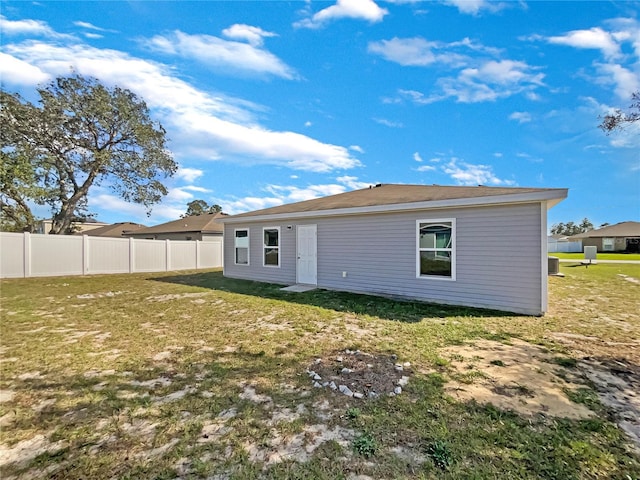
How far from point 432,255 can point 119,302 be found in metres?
8.02

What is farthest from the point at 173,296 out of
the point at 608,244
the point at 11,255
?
the point at 608,244

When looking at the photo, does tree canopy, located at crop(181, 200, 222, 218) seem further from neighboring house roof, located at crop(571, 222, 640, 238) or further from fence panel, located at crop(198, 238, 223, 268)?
neighboring house roof, located at crop(571, 222, 640, 238)

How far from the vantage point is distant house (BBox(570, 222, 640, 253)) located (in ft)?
113

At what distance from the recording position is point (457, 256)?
742 centimetres

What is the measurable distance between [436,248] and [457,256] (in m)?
0.54

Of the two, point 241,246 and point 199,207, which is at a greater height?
point 199,207

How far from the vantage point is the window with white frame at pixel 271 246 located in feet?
37.6

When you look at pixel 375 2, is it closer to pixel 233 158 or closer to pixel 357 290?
pixel 357 290

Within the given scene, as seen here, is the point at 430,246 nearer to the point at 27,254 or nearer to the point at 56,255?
the point at 56,255

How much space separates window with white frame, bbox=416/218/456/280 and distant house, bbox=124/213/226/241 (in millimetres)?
16746

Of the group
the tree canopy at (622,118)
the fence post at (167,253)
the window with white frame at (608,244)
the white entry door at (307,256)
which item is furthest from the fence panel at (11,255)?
the window with white frame at (608,244)

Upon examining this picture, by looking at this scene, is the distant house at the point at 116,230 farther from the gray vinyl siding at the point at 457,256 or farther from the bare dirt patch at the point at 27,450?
the bare dirt patch at the point at 27,450

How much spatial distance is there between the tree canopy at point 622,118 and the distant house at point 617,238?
134 feet

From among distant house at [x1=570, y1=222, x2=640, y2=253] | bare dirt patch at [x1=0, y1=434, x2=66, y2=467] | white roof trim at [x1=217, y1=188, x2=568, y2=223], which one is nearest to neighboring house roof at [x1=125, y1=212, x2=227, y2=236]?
white roof trim at [x1=217, y1=188, x2=568, y2=223]
